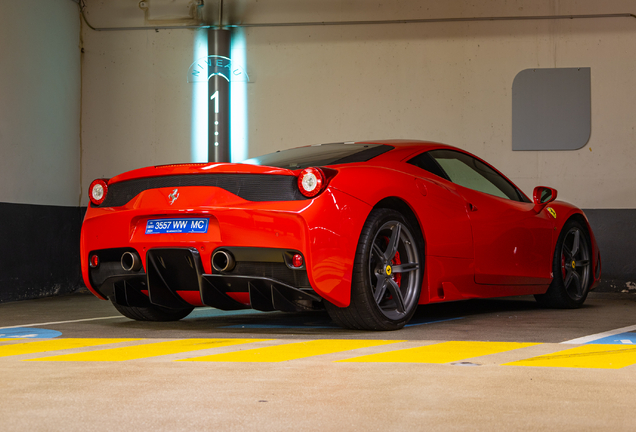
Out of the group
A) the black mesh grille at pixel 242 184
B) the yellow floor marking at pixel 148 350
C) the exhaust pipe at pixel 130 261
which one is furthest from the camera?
the exhaust pipe at pixel 130 261

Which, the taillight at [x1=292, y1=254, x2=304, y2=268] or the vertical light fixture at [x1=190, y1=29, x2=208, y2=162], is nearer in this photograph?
the taillight at [x1=292, y1=254, x2=304, y2=268]

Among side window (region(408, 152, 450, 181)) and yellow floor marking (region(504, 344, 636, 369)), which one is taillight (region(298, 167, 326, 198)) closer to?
side window (region(408, 152, 450, 181))

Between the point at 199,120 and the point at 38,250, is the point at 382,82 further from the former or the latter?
the point at 38,250

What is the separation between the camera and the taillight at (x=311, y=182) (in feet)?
13.3

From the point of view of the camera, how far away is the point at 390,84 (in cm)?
959

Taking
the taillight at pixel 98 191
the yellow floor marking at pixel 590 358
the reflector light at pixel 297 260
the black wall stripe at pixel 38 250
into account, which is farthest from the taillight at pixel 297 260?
the black wall stripe at pixel 38 250

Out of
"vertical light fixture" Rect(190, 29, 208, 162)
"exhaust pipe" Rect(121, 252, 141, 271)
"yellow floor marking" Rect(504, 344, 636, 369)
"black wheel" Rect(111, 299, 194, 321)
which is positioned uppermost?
"vertical light fixture" Rect(190, 29, 208, 162)

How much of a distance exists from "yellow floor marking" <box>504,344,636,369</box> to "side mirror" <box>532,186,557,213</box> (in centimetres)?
225

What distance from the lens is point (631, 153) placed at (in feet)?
30.2

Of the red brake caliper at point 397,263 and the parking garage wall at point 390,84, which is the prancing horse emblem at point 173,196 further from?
the parking garage wall at point 390,84

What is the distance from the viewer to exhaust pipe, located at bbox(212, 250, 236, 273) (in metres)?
4.11

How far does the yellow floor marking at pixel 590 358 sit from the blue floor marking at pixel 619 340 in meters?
0.16

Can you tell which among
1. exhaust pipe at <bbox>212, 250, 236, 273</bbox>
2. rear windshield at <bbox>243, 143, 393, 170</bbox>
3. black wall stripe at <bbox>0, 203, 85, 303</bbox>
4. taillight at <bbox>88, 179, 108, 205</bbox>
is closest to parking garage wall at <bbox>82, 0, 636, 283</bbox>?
black wall stripe at <bbox>0, 203, 85, 303</bbox>

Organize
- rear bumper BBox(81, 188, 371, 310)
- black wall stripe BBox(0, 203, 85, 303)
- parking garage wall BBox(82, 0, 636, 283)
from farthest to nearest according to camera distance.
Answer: parking garage wall BBox(82, 0, 636, 283) < black wall stripe BBox(0, 203, 85, 303) < rear bumper BBox(81, 188, 371, 310)
